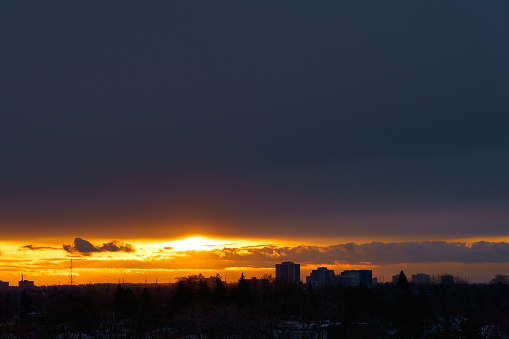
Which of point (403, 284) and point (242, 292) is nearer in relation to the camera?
point (242, 292)

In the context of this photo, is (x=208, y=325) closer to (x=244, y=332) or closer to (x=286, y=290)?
(x=244, y=332)

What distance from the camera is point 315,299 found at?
81.4 metres

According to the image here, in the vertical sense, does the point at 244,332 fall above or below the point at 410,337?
above

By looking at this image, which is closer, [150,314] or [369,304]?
[150,314]

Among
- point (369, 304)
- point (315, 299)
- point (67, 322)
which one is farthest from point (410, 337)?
point (67, 322)

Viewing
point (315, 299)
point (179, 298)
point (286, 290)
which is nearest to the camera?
point (315, 299)

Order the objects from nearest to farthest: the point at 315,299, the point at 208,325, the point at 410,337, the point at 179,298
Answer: the point at 208,325 → the point at 410,337 → the point at 315,299 → the point at 179,298

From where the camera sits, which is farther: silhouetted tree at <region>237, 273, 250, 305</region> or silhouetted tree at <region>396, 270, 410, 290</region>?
silhouetted tree at <region>396, 270, 410, 290</region>

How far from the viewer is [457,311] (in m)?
73.2

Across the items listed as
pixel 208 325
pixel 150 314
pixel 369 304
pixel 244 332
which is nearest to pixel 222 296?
pixel 150 314

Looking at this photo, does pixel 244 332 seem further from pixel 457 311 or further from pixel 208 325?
pixel 457 311

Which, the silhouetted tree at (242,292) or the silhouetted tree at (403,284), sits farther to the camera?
the silhouetted tree at (403,284)

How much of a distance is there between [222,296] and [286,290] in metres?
10.2

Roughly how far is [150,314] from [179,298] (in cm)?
714
